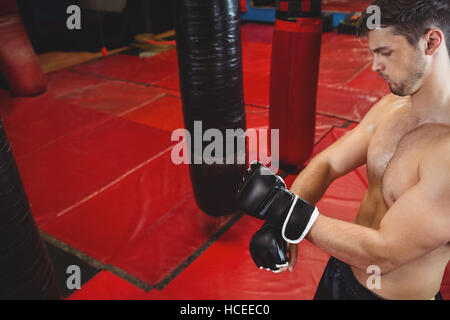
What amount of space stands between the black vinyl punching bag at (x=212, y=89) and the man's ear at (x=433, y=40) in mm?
1422

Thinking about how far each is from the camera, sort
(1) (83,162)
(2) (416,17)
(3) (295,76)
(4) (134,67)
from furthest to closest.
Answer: (4) (134,67)
(1) (83,162)
(3) (295,76)
(2) (416,17)

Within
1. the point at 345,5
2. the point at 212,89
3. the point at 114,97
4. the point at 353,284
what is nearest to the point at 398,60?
the point at 353,284

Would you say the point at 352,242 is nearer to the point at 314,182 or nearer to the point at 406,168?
the point at 406,168

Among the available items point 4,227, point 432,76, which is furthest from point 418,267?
point 4,227

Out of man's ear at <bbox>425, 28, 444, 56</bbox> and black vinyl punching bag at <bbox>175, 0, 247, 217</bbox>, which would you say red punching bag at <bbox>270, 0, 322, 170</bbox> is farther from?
man's ear at <bbox>425, 28, 444, 56</bbox>

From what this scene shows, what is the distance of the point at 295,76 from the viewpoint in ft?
9.84

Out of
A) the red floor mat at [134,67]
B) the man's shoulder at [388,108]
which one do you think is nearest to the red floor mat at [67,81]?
the red floor mat at [134,67]

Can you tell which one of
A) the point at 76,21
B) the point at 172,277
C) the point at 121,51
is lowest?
the point at 172,277

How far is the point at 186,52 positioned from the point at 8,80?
426 centimetres

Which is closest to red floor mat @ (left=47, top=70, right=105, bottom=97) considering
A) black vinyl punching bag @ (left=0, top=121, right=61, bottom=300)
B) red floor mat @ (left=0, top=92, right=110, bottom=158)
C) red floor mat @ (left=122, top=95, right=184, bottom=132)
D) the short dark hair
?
red floor mat @ (left=0, top=92, right=110, bottom=158)

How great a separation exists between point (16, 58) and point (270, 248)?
5358mm

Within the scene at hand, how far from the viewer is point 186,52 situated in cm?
235
